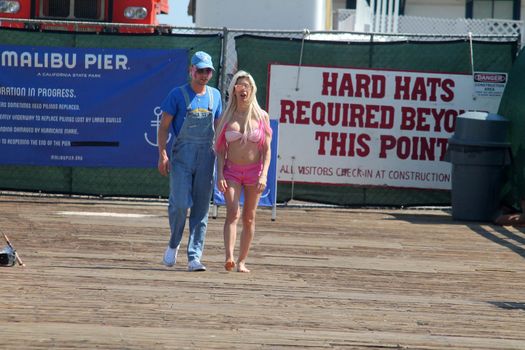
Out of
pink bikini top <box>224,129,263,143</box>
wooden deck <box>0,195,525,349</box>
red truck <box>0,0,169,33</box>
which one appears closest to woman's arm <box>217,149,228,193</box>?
pink bikini top <box>224,129,263,143</box>

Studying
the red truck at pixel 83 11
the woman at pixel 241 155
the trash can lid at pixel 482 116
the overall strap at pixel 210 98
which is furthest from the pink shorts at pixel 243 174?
the red truck at pixel 83 11

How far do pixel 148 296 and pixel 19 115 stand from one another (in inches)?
323

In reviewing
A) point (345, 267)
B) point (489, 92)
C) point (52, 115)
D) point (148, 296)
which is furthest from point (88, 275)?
point (489, 92)

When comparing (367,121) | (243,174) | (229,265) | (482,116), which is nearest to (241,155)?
(243,174)

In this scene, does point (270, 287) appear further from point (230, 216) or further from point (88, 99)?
point (88, 99)

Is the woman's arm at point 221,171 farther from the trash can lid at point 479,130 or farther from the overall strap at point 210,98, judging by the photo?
the trash can lid at point 479,130

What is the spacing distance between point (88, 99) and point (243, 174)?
6.37 meters

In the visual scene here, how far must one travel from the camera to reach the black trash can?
53.5 feet

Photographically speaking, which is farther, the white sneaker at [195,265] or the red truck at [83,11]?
the red truck at [83,11]

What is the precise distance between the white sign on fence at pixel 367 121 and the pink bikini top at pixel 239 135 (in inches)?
236

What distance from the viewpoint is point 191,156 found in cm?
1108

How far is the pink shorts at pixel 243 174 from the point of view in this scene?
36.5 feet

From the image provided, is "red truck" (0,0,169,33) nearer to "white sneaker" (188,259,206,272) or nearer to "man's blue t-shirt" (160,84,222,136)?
"man's blue t-shirt" (160,84,222,136)

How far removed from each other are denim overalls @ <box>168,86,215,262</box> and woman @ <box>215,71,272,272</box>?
13 cm
